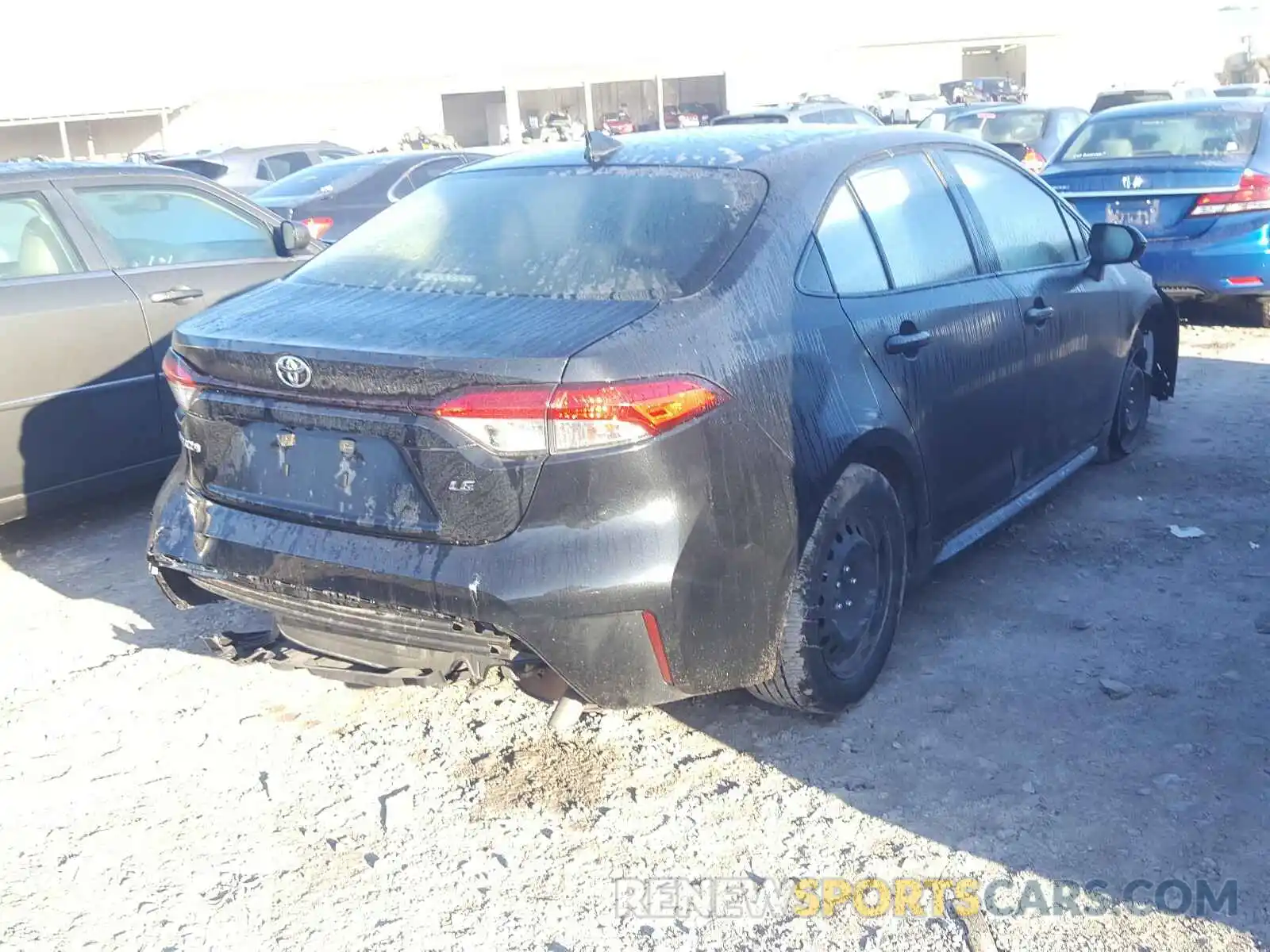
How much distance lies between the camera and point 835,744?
141 inches

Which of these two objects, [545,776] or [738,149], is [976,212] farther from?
[545,776]

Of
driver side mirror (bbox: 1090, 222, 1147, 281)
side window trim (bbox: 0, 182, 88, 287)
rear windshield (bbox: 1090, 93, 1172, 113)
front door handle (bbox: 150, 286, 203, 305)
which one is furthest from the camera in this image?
rear windshield (bbox: 1090, 93, 1172, 113)

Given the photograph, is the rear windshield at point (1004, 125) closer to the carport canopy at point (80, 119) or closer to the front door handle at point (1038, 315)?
the front door handle at point (1038, 315)

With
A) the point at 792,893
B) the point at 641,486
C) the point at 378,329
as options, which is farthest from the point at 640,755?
the point at 378,329

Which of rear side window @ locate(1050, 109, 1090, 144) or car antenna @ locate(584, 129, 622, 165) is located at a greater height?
car antenna @ locate(584, 129, 622, 165)

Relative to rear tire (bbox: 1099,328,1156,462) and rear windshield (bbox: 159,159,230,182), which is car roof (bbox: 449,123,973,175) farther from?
rear windshield (bbox: 159,159,230,182)

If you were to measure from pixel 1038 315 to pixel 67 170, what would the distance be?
4216 millimetres

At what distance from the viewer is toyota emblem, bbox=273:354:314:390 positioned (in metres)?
3.11

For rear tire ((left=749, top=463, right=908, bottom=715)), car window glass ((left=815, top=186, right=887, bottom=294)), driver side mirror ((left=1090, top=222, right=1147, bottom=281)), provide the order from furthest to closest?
driver side mirror ((left=1090, top=222, right=1147, bottom=281)) → car window glass ((left=815, top=186, right=887, bottom=294)) → rear tire ((left=749, top=463, right=908, bottom=715))


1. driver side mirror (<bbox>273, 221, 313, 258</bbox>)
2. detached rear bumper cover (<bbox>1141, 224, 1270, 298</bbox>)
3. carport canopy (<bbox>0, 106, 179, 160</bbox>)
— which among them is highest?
carport canopy (<bbox>0, 106, 179, 160</bbox>)

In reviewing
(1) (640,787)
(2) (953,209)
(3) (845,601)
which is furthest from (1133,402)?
(1) (640,787)

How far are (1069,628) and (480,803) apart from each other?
2096 mm

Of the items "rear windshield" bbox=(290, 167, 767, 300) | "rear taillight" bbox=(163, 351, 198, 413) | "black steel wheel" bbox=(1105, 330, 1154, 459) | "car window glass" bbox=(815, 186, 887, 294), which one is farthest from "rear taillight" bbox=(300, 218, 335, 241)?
"car window glass" bbox=(815, 186, 887, 294)

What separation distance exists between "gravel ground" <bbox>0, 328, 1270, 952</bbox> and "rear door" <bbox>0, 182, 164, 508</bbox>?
802 mm
